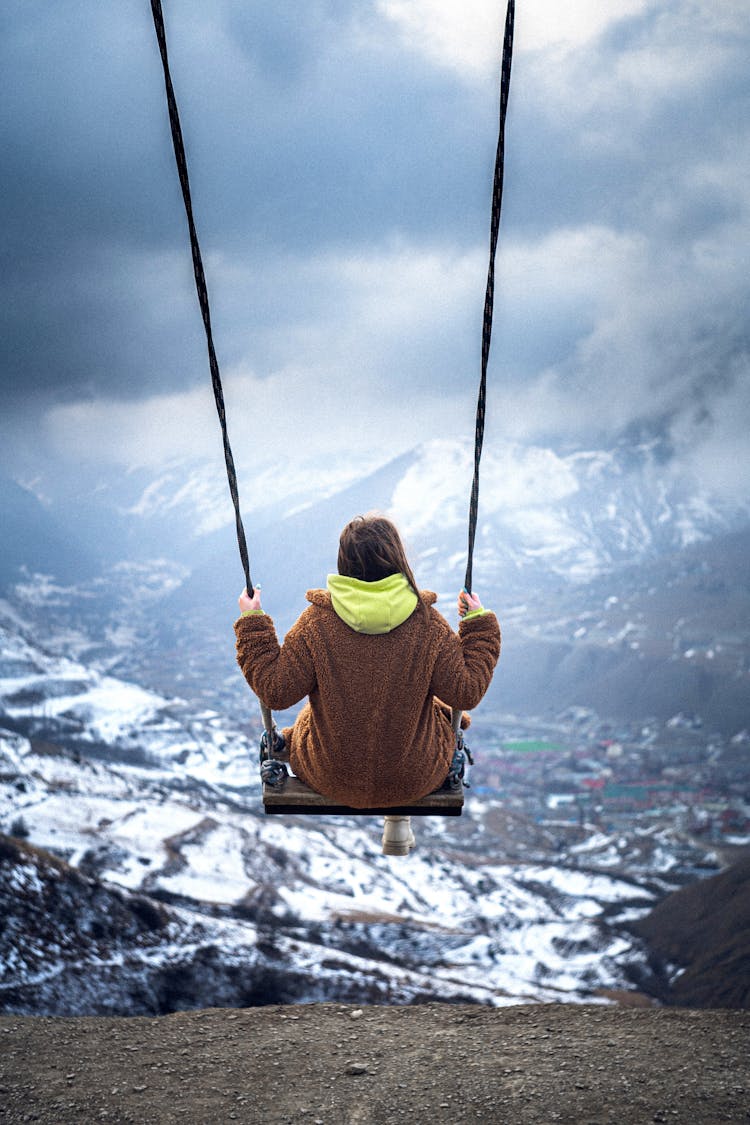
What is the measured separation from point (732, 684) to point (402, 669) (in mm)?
169485

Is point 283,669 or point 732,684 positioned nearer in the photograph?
point 283,669

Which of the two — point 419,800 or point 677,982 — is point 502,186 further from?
point 677,982

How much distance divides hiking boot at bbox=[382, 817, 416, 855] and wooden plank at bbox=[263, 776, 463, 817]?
17 cm

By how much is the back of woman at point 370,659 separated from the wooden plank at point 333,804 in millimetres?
358

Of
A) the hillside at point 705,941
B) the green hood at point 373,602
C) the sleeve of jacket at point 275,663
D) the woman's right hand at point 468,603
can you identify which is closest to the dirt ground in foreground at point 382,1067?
the woman's right hand at point 468,603

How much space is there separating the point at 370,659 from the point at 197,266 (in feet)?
7.90

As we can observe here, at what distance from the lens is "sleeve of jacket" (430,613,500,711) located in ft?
14.5

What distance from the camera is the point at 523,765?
132625 millimetres

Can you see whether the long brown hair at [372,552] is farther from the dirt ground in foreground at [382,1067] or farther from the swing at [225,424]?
the dirt ground in foreground at [382,1067]

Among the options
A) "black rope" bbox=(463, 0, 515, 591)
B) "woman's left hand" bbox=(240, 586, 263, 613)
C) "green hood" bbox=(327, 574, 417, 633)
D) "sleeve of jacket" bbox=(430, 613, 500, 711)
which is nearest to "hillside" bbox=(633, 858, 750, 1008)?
"black rope" bbox=(463, 0, 515, 591)

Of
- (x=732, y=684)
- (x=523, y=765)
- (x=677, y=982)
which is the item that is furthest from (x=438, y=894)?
(x=732, y=684)

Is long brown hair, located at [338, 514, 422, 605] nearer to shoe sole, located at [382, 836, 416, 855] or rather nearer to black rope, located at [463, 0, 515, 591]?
black rope, located at [463, 0, 515, 591]

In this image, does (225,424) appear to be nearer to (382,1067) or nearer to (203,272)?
(203,272)

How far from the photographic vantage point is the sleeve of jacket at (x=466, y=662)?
174 inches
